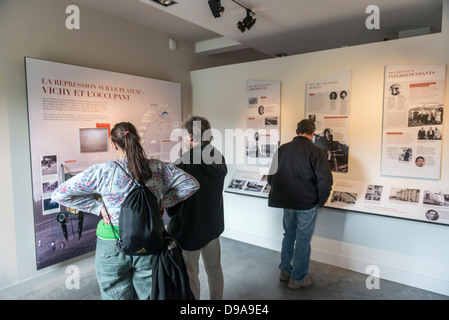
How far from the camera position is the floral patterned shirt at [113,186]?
156 cm

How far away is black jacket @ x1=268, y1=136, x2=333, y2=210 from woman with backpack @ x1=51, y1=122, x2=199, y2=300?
1.56 meters

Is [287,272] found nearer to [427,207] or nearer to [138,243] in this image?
[427,207]

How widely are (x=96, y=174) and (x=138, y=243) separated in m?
0.44

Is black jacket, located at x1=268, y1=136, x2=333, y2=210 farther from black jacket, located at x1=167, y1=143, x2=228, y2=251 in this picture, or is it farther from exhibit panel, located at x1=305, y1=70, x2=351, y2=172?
black jacket, located at x1=167, y1=143, x2=228, y2=251

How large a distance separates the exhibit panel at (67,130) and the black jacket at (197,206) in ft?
3.75

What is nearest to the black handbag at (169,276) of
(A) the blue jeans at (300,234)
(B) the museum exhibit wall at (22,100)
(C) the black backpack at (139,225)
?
(C) the black backpack at (139,225)

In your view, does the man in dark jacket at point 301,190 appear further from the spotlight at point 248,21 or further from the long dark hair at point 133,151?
the long dark hair at point 133,151

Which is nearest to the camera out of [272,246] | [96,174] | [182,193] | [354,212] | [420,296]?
[96,174]

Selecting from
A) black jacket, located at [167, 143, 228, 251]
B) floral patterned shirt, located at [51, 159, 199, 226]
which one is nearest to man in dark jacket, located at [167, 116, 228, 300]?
black jacket, located at [167, 143, 228, 251]

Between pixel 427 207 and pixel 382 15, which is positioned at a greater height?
pixel 382 15

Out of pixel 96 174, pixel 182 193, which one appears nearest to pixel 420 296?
pixel 182 193

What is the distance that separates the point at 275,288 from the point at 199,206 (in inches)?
58.2

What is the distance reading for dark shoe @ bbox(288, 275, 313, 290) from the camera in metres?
2.90

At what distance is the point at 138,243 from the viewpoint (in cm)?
146
